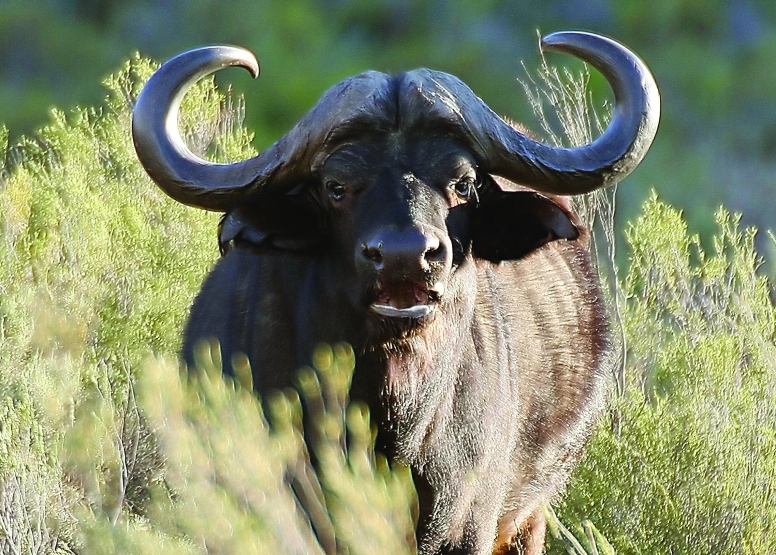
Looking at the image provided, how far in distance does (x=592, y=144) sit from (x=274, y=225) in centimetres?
133

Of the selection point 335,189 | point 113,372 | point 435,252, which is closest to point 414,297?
point 435,252

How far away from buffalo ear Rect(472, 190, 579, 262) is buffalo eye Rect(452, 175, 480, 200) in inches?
8.3

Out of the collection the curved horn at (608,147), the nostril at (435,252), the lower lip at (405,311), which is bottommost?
the lower lip at (405,311)

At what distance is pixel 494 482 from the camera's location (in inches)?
246

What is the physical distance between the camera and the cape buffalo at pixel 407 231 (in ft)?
17.7

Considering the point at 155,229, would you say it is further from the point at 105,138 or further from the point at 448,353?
the point at 448,353

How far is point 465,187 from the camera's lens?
555 centimetres

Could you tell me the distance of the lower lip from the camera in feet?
17.0

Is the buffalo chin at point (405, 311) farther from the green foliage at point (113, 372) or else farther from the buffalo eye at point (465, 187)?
the buffalo eye at point (465, 187)

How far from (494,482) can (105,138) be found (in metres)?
4.78

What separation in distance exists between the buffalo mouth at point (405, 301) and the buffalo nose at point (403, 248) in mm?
146

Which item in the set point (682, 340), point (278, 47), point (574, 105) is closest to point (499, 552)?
point (682, 340)

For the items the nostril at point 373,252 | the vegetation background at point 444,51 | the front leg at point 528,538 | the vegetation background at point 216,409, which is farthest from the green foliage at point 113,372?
the vegetation background at point 444,51

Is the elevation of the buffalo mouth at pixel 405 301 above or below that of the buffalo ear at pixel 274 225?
below
